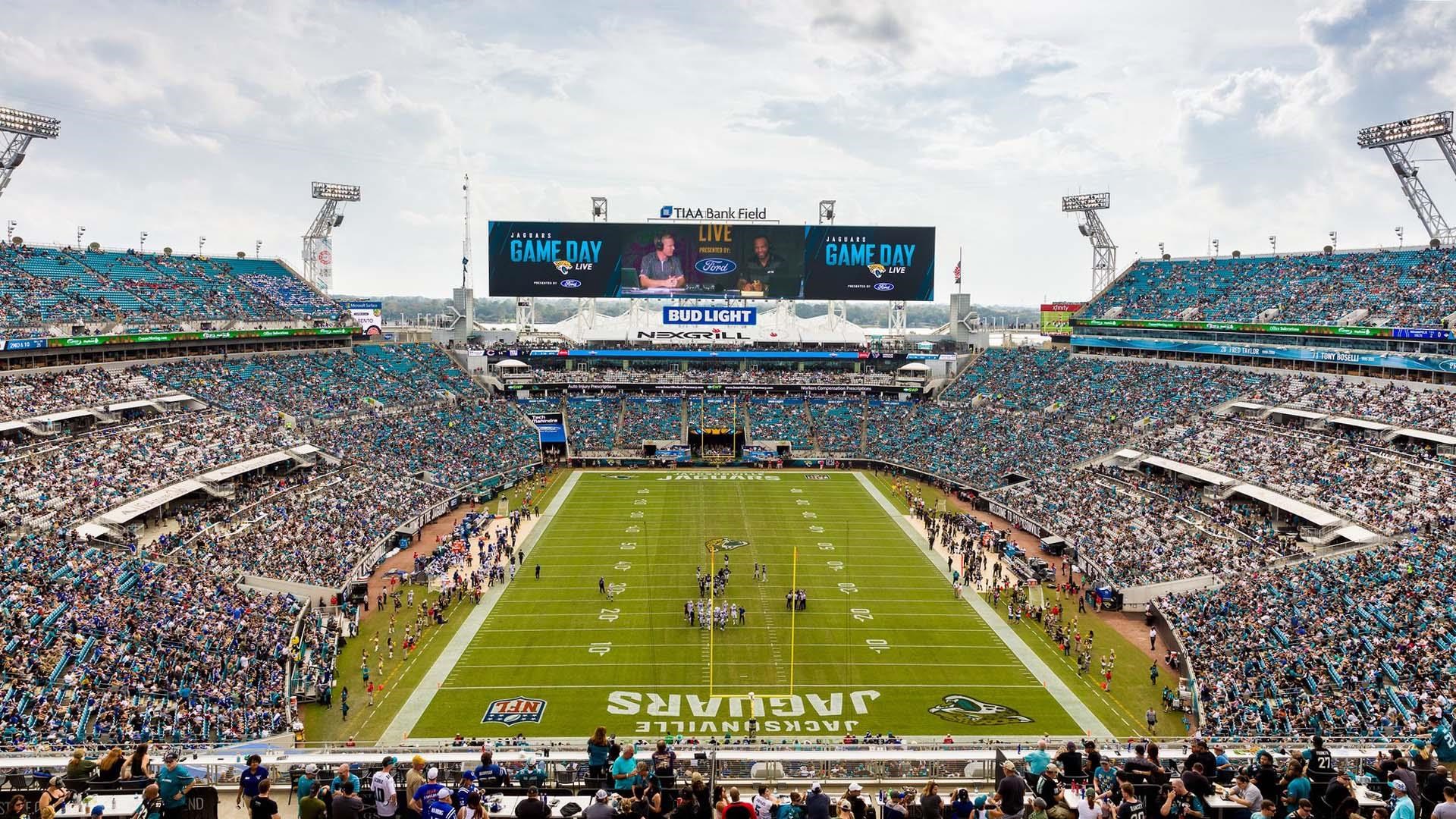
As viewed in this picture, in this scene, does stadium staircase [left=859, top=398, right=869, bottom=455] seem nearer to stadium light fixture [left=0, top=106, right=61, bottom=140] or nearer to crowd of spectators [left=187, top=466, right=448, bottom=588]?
crowd of spectators [left=187, top=466, right=448, bottom=588]

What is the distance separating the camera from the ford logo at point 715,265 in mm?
66125

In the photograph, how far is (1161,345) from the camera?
186 ft

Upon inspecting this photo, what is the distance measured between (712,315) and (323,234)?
3289cm

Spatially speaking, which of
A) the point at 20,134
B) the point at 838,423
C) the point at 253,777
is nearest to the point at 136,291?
the point at 20,134

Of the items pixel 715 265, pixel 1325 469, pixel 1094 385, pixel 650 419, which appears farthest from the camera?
pixel 715 265

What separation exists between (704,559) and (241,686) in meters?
18.1

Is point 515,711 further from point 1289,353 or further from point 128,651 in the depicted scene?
point 1289,353

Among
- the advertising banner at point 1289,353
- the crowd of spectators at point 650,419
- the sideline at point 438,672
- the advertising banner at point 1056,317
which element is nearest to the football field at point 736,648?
the sideline at point 438,672

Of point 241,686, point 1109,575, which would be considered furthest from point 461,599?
point 1109,575

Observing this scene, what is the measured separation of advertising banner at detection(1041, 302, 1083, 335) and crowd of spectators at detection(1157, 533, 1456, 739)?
44.4 meters

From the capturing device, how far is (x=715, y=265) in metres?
66.2

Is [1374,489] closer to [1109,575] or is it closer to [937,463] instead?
[1109,575]

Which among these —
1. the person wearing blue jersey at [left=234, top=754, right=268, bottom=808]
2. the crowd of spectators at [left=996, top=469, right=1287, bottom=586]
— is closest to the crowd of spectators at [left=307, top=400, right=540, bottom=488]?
the crowd of spectators at [left=996, top=469, right=1287, bottom=586]

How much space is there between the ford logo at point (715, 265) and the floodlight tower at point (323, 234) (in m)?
30.0
